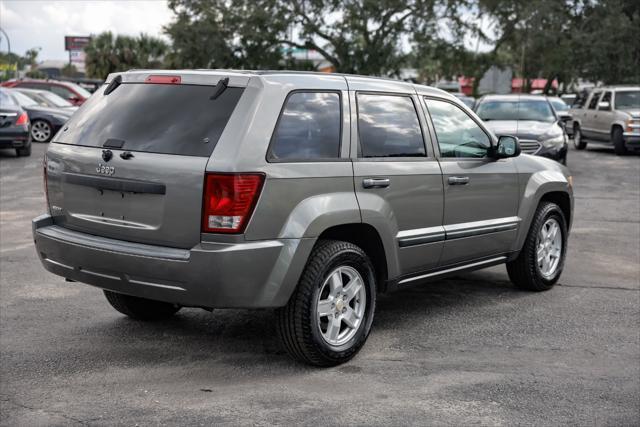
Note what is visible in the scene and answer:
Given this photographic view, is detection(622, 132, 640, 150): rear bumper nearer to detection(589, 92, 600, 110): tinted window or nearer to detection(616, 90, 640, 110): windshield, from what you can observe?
detection(616, 90, 640, 110): windshield

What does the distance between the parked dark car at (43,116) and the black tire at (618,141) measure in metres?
14.4

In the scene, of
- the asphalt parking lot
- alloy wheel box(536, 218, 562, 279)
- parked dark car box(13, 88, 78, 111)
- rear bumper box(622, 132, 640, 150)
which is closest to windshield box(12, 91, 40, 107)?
parked dark car box(13, 88, 78, 111)

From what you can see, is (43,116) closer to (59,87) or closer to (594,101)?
(59,87)

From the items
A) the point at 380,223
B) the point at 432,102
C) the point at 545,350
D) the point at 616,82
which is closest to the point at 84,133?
the point at 380,223

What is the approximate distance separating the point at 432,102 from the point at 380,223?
122 centimetres

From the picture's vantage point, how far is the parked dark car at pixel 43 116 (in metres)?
22.9

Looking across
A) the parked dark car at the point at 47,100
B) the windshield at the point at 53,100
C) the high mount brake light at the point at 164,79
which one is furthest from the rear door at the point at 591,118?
the high mount brake light at the point at 164,79

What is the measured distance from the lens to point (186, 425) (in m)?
4.24

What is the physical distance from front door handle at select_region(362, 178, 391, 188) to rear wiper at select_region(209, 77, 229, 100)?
3.40 feet

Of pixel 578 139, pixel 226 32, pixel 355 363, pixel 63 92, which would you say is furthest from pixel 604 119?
pixel 226 32

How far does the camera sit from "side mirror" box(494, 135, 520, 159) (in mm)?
6586

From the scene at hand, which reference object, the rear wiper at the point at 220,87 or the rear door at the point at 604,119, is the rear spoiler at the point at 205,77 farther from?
the rear door at the point at 604,119

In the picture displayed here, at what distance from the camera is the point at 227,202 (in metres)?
4.69

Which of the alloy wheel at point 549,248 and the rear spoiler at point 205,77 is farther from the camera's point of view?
the alloy wheel at point 549,248
